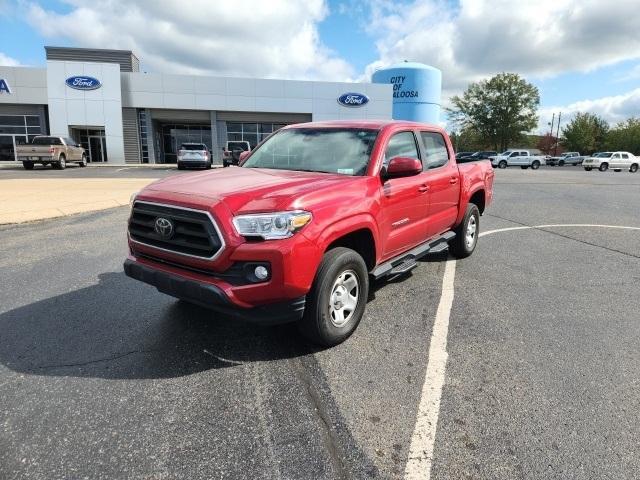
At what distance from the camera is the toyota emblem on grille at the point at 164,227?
3.38 metres

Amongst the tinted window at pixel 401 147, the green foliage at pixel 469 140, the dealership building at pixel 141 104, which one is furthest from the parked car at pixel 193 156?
the green foliage at pixel 469 140

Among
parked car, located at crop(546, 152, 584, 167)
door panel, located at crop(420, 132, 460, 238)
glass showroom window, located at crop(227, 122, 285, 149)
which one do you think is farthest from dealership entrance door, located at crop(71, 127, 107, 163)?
parked car, located at crop(546, 152, 584, 167)

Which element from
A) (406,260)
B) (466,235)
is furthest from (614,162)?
(406,260)

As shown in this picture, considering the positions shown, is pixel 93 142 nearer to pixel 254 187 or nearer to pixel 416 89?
pixel 416 89

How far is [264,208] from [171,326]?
162 centimetres

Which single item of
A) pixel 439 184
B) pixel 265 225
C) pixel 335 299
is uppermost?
pixel 439 184

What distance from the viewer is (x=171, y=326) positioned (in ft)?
13.1

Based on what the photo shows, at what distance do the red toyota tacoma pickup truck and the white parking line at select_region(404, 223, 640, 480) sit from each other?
0.64m

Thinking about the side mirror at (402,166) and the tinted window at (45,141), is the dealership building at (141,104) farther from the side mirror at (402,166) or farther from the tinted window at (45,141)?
the side mirror at (402,166)

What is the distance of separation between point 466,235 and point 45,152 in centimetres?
2604

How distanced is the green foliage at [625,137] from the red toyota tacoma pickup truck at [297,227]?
8582cm

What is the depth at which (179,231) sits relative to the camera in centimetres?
335

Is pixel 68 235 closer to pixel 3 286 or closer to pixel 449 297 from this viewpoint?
pixel 3 286

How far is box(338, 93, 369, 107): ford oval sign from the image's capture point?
36875 millimetres
